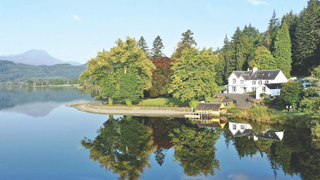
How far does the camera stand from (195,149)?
28.0 m

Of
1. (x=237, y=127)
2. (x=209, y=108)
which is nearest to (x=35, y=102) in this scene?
(x=209, y=108)

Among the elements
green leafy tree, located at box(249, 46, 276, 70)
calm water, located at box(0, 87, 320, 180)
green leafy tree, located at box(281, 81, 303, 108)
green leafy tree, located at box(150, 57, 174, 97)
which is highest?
green leafy tree, located at box(249, 46, 276, 70)

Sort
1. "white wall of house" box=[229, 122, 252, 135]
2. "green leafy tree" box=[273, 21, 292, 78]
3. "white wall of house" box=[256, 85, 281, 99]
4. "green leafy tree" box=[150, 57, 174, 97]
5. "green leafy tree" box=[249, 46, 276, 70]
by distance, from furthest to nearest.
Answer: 1. "green leafy tree" box=[249, 46, 276, 70]
2. "green leafy tree" box=[273, 21, 292, 78]
3. "green leafy tree" box=[150, 57, 174, 97]
4. "white wall of house" box=[256, 85, 281, 99]
5. "white wall of house" box=[229, 122, 252, 135]

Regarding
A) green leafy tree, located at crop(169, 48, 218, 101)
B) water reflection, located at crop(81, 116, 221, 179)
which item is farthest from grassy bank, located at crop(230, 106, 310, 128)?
water reflection, located at crop(81, 116, 221, 179)

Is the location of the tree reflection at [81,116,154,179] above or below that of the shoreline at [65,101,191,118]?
below

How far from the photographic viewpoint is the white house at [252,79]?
237 feet

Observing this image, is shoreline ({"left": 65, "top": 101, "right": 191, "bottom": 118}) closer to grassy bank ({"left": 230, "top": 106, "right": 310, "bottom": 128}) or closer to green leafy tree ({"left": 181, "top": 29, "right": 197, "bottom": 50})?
grassy bank ({"left": 230, "top": 106, "right": 310, "bottom": 128})

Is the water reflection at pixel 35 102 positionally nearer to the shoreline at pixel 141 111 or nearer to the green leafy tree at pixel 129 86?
the shoreline at pixel 141 111

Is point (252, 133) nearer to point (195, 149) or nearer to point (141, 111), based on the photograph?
point (195, 149)

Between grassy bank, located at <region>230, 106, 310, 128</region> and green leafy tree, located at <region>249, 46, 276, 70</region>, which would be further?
green leafy tree, located at <region>249, 46, 276, 70</region>

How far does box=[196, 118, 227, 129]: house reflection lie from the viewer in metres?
39.4

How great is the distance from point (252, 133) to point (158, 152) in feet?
47.8

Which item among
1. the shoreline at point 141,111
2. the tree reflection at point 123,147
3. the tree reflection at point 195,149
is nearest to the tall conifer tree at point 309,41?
the shoreline at point 141,111

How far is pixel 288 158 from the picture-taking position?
969 inches
